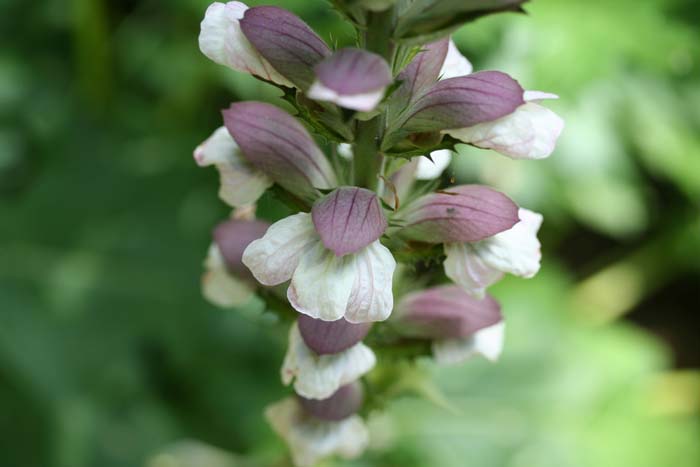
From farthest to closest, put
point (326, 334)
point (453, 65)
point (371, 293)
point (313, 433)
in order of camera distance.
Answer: point (313, 433)
point (453, 65)
point (326, 334)
point (371, 293)

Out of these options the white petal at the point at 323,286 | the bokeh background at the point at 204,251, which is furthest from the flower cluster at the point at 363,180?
A: the bokeh background at the point at 204,251

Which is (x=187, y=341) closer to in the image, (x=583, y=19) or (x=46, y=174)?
(x=46, y=174)

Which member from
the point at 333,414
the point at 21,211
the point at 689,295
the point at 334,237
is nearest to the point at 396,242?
the point at 334,237

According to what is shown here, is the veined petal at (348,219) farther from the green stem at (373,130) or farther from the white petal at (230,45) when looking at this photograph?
the white petal at (230,45)

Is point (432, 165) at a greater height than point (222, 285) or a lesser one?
greater

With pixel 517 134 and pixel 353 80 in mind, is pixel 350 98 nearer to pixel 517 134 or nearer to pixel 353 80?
pixel 353 80

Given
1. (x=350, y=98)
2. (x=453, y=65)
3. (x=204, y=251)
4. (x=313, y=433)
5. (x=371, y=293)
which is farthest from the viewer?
(x=204, y=251)

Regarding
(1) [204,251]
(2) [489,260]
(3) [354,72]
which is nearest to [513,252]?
(2) [489,260]

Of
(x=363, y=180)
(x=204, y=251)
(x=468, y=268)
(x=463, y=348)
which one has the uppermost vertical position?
(x=363, y=180)
